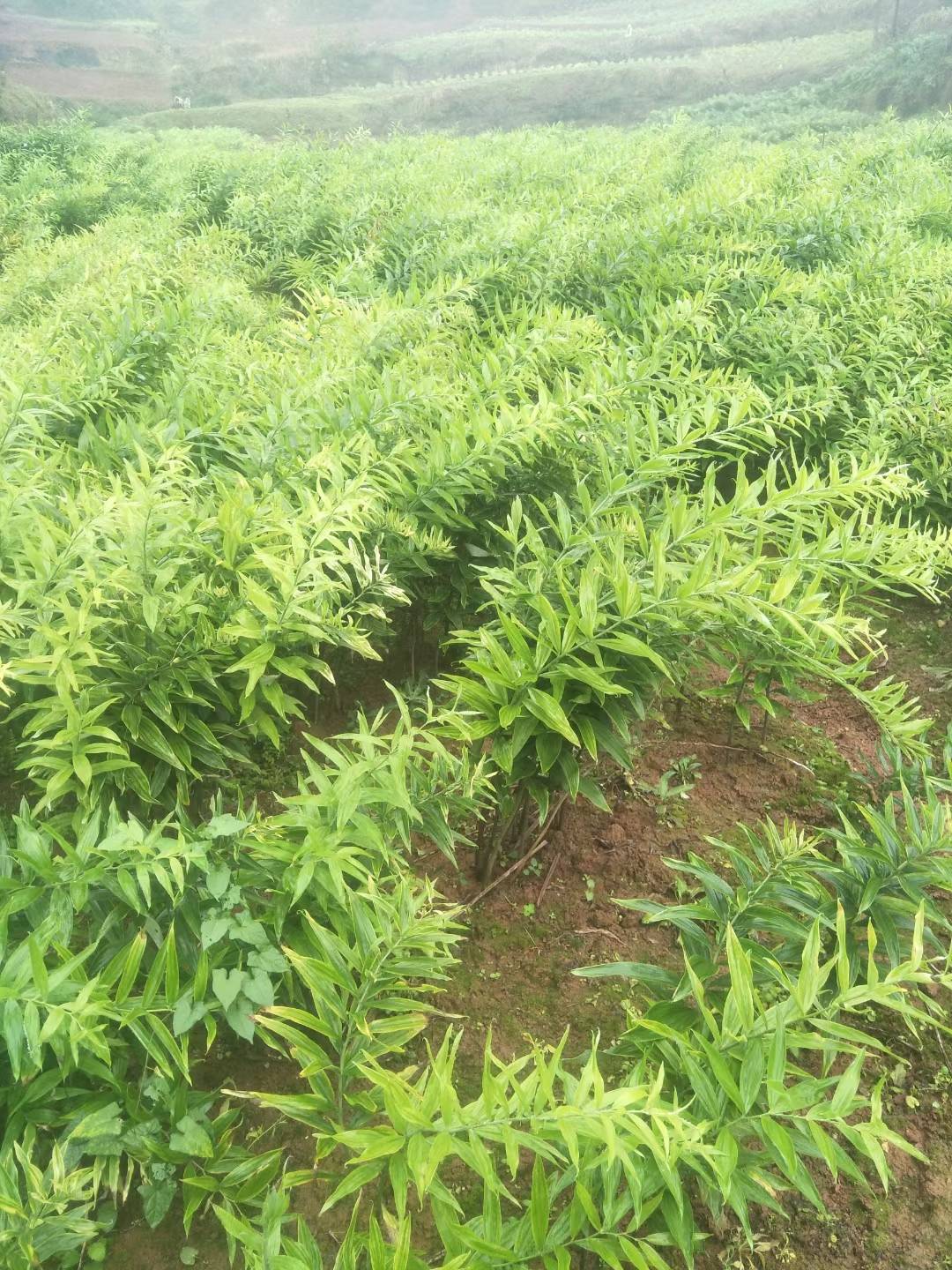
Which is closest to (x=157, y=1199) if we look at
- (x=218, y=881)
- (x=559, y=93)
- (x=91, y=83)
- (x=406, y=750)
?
(x=218, y=881)

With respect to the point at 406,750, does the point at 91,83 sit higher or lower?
higher

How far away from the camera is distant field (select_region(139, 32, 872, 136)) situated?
16188 mm

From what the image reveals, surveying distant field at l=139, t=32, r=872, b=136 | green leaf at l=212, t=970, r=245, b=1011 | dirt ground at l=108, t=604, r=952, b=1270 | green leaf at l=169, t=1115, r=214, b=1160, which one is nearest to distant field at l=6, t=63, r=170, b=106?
distant field at l=139, t=32, r=872, b=136

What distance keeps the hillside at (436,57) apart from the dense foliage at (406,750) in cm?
1405

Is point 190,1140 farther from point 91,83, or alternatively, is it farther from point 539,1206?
point 91,83

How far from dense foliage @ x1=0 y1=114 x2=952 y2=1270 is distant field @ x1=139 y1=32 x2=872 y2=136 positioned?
50.2 feet

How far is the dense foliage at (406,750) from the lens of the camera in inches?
51.3

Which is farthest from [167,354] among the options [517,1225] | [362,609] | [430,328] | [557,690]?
[517,1225]

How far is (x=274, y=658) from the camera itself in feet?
6.35

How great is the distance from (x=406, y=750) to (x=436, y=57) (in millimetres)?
21266

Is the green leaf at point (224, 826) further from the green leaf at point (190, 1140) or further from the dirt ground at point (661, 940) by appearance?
the dirt ground at point (661, 940)

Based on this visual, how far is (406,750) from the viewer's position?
5.38 feet

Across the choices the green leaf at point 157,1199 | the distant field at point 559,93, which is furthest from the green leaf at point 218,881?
the distant field at point 559,93

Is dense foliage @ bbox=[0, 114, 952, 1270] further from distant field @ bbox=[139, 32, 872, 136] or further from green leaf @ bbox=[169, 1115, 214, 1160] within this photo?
distant field @ bbox=[139, 32, 872, 136]
